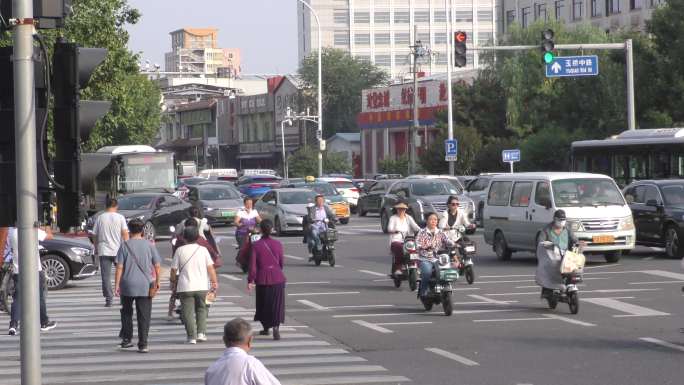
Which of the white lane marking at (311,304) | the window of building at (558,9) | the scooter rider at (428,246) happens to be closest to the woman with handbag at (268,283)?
the scooter rider at (428,246)

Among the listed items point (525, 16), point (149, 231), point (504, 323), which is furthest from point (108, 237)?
point (525, 16)

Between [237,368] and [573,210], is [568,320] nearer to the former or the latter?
[573,210]

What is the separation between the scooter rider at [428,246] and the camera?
18641mm

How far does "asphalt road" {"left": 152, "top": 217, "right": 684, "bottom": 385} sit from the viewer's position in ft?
42.9

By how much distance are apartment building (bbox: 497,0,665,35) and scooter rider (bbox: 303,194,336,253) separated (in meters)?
46.1

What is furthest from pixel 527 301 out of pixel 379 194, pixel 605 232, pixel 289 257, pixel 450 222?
pixel 379 194

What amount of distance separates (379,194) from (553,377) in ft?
132

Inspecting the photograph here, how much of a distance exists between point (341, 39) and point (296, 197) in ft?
379

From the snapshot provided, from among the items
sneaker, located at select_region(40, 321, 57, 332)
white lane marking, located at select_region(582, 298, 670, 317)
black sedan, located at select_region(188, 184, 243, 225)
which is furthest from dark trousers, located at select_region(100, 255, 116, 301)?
black sedan, located at select_region(188, 184, 243, 225)

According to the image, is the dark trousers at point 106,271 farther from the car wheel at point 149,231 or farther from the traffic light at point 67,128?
the car wheel at point 149,231

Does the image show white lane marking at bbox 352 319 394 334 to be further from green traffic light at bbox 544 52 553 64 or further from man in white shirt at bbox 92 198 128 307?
green traffic light at bbox 544 52 553 64

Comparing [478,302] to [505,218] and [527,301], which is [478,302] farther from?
[505,218]

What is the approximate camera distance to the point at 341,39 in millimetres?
154625

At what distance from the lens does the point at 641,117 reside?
53438mm
